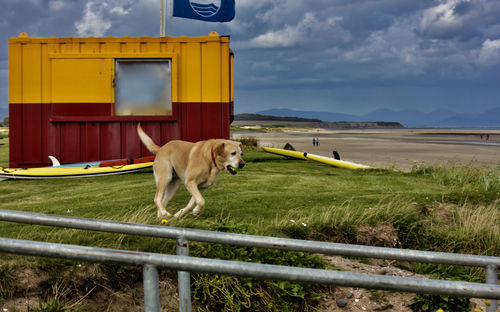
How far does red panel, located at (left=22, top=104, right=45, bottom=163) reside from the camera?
480 inches

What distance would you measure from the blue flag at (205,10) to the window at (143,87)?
1.94 metres

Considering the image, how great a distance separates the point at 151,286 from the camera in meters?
1.96

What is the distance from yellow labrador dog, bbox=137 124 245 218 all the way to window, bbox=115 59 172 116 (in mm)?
6289

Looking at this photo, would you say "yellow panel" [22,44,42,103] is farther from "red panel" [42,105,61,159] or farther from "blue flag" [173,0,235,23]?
"blue flag" [173,0,235,23]

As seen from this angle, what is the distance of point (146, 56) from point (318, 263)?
891cm

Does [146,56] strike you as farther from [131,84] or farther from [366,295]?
[366,295]

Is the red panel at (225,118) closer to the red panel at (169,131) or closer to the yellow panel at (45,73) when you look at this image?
the red panel at (169,131)

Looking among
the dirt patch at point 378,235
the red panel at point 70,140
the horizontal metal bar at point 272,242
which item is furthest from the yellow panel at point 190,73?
the horizontal metal bar at point 272,242

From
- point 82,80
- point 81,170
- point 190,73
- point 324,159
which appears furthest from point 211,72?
point 324,159

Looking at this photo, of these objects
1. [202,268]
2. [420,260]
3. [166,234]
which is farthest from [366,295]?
[202,268]

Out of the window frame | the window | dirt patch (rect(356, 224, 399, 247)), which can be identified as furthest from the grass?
the window

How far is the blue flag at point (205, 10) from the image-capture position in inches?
499

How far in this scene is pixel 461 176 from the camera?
10.6 meters

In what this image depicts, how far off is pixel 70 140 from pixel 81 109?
3.19 ft
